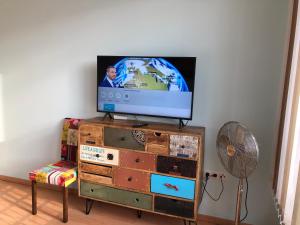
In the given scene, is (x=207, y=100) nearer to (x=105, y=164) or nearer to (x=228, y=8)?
(x=228, y=8)

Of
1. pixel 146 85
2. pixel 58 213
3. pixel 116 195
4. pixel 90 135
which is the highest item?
pixel 146 85

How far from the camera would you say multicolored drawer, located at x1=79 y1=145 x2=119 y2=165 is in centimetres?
241

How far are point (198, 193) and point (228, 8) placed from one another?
166 cm

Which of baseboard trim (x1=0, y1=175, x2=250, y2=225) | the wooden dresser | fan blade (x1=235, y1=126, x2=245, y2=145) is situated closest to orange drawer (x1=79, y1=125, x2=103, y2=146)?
the wooden dresser

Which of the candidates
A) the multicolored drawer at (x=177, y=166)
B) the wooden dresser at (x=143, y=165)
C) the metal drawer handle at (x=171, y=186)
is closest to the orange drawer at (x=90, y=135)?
the wooden dresser at (x=143, y=165)

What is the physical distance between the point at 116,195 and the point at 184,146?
33.3 inches

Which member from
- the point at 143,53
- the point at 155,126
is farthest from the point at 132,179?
the point at 143,53

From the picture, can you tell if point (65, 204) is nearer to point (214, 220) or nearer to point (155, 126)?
point (155, 126)

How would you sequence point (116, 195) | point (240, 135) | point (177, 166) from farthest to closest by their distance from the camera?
point (116, 195), point (177, 166), point (240, 135)

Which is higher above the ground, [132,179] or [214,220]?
[132,179]

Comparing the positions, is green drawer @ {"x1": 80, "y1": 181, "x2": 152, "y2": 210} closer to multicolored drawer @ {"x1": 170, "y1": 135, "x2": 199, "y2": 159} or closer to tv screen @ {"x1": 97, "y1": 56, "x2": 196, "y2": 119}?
multicolored drawer @ {"x1": 170, "y1": 135, "x2": 199, "y2": 159}

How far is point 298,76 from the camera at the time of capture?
1581 millimetres

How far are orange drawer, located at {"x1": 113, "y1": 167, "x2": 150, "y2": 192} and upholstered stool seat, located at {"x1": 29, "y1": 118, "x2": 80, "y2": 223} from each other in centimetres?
50

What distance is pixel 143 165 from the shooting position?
2312 mm
